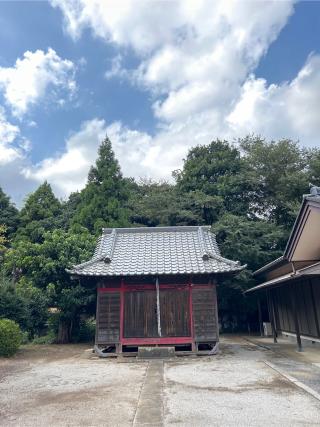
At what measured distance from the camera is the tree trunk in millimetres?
15133

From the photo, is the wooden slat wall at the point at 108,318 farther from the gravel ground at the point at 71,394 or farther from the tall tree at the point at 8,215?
the tall tree at the point at 8,215

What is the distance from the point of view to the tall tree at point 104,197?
22.6m

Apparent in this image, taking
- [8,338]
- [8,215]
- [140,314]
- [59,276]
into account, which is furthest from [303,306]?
[8,215]

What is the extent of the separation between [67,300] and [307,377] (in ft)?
33.0

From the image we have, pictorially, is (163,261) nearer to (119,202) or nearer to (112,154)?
(119,202)

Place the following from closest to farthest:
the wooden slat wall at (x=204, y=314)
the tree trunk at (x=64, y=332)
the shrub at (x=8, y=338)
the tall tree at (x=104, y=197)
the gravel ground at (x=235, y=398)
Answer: the gravel ground at (x=235, y=398), the shrub at (x=8, y=338), the wooden slat wall at (x=204, y=314), the tree trunk at (x=64, y=332), the tall tree at (x=104, y=197)

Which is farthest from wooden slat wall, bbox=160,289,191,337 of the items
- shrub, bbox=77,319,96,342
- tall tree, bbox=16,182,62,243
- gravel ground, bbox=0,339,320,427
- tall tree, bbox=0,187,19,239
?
tall tree, bbox=0,187,19,239

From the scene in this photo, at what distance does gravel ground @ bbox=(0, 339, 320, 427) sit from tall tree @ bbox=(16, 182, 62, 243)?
17867 mm

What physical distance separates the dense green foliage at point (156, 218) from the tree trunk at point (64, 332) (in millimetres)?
45

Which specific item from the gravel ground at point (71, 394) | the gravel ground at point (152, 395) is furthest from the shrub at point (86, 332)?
the gravel ground at point (71, 394)

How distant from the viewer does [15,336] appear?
1144 cm

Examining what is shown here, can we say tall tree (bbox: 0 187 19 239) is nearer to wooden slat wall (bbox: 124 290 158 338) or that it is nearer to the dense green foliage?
the dense green foliage

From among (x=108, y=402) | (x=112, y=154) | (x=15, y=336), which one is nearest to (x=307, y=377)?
(x=108, y=402)

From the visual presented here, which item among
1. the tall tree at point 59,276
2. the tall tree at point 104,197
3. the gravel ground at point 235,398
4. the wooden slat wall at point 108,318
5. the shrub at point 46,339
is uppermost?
the tall tree at point 104,197
